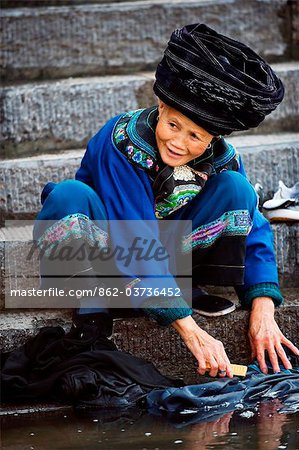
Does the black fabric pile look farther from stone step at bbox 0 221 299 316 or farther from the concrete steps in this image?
stone step at bbox 0 221 299 316

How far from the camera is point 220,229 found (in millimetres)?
3492

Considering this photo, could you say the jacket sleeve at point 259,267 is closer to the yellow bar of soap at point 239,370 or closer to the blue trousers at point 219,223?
the blue trousers at point 219,223

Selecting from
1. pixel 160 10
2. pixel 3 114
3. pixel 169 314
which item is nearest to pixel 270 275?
pixel 169 314

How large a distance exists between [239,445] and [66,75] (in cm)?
251

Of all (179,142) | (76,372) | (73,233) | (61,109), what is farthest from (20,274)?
(61,109)

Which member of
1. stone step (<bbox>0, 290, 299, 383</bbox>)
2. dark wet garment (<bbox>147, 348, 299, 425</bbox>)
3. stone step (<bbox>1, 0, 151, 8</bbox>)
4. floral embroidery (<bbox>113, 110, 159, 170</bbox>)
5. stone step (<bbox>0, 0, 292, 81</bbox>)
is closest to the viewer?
dark wet garment (<bbox>147, 348, 299, 425</bbox>)

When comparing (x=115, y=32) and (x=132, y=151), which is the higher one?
(x=115, y=32)

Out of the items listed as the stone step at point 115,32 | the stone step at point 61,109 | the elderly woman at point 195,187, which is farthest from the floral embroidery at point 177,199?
the stone step at point 115,32

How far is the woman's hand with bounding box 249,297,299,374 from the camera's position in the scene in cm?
346

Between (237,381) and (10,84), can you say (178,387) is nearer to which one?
(237,381)

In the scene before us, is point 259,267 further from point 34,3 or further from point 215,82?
point 34,3

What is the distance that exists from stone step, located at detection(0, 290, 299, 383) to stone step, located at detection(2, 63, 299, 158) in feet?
3.65

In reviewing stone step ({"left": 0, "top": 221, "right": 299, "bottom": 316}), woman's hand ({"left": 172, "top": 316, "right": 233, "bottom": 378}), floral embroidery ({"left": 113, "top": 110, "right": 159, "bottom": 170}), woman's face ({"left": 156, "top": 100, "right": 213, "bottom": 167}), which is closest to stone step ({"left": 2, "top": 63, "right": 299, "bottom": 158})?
stone step ({"left": 0, "top": 221, "right": 299, "bottom": 316})

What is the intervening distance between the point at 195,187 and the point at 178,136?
0.82 ft
